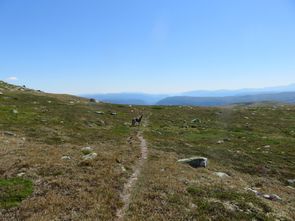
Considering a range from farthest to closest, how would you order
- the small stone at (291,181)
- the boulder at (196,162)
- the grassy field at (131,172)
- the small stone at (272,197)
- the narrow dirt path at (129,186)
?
1. the small stone at (291,181)
2. the boulder at (196,162)
3. the small stone at (272,197)
4. the grassy field at (131,172)
5. the narrow dirt path at (129,186)

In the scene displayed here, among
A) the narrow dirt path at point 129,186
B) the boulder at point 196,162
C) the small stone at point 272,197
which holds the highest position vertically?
the narrow dirt path at point 129,186

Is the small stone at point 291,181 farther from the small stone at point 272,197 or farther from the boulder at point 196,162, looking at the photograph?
the small stone at point 272,197

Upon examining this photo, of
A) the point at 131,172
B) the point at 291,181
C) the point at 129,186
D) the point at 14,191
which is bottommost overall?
the point at 291,181

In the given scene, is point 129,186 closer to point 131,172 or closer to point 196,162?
point 131,172

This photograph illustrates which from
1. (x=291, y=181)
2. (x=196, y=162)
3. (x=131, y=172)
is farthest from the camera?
(x=291, y=181)

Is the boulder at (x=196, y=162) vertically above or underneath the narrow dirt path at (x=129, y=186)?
underneath

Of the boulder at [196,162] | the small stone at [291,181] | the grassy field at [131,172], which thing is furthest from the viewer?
the small stone at [291,181]

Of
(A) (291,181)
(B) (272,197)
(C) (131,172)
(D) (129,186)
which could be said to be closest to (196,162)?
(C) (131,172)

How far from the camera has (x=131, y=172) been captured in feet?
79.8

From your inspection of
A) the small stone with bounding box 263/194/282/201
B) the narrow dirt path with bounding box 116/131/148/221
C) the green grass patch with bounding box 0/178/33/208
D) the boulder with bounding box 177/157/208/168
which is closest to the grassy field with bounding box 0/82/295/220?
the green grass patch with bounding box 0/178/33/208

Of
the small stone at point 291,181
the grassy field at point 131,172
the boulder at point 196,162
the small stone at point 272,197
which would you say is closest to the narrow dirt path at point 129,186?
the grassy field at point 131,172

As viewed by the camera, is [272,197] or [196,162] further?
[196,162]

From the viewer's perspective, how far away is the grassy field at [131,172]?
17.0m

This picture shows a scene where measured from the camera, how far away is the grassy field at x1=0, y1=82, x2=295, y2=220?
17.0 m
